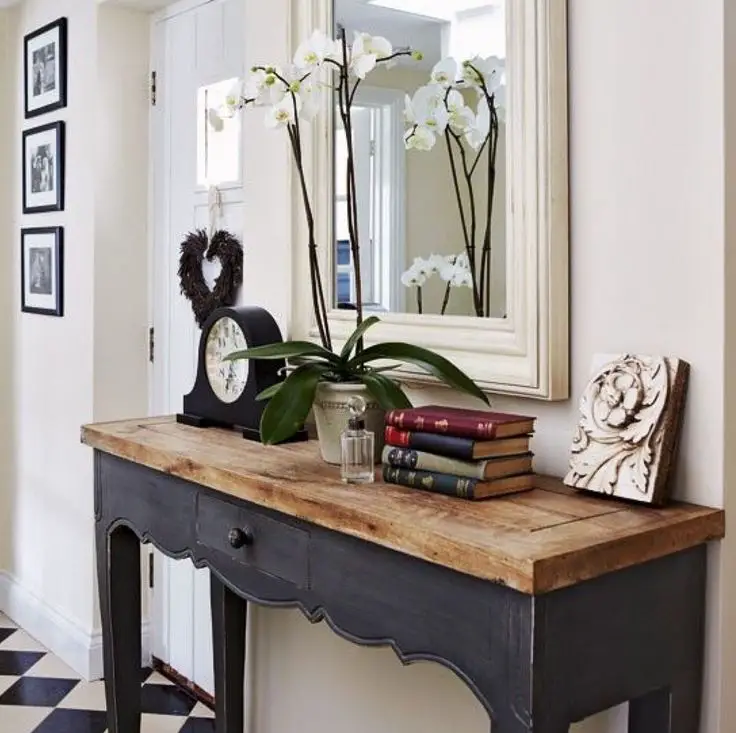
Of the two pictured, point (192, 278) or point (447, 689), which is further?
point (192, 278)

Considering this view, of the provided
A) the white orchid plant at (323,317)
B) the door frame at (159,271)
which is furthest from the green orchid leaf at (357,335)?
the door frame at (159,271)

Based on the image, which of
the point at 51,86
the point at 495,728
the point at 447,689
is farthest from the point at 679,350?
the point at 51,86

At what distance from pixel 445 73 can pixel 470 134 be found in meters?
0.13

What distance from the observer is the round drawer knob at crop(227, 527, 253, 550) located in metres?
1.69

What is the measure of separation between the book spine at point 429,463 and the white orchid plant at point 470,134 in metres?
0.34

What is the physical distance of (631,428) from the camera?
4.78ft

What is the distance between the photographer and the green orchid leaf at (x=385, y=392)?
5.71 ft

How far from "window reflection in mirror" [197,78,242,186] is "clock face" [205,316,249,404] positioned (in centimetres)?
76

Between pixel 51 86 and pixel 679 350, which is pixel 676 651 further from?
pixel 51 86

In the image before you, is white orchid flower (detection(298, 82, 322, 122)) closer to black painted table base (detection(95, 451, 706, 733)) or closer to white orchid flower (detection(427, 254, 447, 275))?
white orchid flower (detection(427, 254, 447, 275))

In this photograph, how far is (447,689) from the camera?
1.84 meters

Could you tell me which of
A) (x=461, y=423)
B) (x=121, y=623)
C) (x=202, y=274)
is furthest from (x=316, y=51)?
(x=121, y=623)

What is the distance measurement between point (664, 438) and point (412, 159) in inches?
29.3

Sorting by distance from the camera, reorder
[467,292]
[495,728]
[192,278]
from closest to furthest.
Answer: [495,728] < [467,292] < [192,278]
